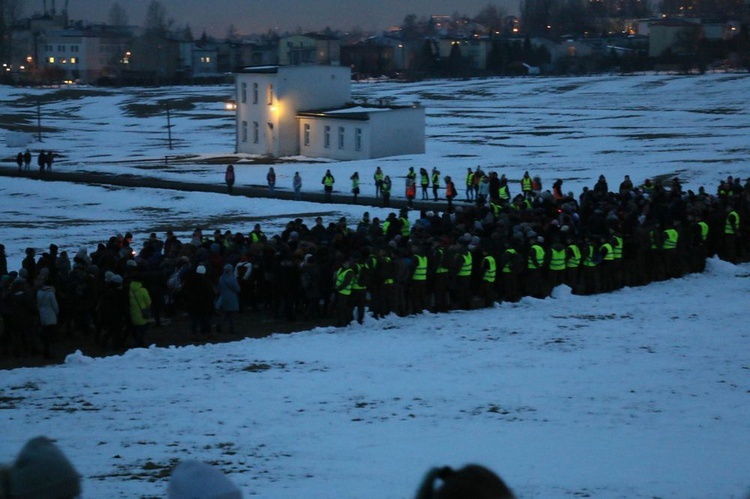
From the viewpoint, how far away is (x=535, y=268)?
18.9 metres

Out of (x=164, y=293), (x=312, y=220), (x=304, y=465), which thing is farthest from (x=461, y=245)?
(x=312, y=220)

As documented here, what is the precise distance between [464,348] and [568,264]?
16.2 feet

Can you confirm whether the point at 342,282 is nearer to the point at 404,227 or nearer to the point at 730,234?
the point at 404,227

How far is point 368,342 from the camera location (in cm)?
1575

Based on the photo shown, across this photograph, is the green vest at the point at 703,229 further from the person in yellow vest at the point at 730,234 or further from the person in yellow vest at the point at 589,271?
the person in yellow vest at the point at 589,271

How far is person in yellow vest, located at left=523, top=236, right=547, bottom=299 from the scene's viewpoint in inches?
743

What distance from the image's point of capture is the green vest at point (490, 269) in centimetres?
1823

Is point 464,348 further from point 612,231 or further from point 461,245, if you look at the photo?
point 612,231

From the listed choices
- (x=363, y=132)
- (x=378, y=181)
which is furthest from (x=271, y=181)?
(x=363, y=132)

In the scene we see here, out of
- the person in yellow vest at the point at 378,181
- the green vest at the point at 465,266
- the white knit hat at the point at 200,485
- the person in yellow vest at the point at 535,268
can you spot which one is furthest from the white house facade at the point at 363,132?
the white knit hat at the point at 200,485

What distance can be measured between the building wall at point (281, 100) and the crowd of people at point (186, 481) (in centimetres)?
4848

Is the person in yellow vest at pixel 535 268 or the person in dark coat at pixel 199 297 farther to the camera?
the person in yellow vest at pixel 535 268

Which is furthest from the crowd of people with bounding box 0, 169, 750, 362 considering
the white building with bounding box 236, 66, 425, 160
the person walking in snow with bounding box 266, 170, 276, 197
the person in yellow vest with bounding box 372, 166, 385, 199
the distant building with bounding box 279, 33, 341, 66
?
the distant building with bounding box 279, 33, 341, 66

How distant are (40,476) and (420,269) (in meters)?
14.1
